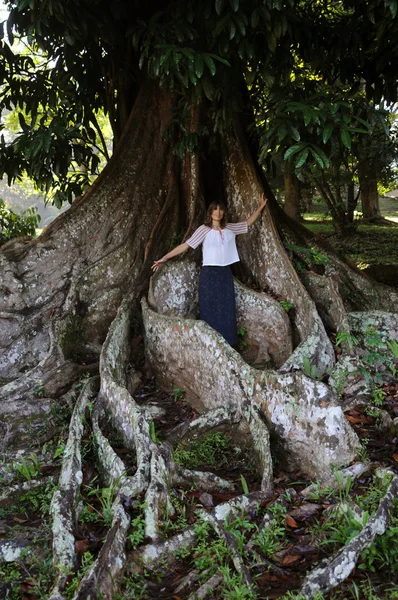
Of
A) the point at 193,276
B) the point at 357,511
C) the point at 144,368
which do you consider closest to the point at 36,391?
the point at 144,368

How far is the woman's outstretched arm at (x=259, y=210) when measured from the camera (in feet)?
18.7

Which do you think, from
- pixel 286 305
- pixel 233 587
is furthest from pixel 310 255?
pixel 233 587

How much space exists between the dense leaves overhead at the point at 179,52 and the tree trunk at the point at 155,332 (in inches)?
23.8

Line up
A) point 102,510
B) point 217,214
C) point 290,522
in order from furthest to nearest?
point 217,214, point 102,510, point 290,522

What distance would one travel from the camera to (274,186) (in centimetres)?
1420

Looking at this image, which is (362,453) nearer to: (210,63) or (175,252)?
(175,252)

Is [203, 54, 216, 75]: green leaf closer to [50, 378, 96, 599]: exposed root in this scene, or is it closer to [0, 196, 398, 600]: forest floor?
[0, 196, 398, 600]: forest floor

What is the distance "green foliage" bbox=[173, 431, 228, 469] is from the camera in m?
4.19

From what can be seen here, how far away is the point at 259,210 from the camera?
5.81 m

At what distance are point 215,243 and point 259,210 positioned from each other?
0.72m

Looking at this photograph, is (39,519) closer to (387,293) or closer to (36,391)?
(36,391)

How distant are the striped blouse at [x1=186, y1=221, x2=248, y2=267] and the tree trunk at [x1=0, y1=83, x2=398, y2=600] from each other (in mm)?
469

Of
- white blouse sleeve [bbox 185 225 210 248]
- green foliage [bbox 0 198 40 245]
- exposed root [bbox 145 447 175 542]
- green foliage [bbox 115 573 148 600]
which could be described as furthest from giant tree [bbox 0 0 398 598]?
green foliage [bbox 0 198 40 245]

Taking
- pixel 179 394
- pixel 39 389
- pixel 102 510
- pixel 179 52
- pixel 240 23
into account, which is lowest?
pixel 102 510
